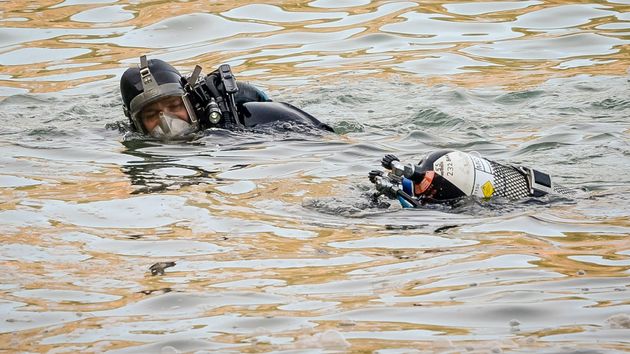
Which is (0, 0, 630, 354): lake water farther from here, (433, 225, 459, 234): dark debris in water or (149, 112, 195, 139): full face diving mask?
(149, 112, 195, 139): full face diving mask

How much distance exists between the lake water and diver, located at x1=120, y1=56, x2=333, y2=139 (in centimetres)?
19

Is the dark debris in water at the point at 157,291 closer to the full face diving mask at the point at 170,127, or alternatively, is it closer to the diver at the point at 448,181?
the diver at the point at 448,181

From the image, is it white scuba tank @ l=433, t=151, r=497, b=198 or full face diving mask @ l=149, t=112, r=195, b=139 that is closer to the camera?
white scuba tank @ l=433, t=151, r=497, b=198

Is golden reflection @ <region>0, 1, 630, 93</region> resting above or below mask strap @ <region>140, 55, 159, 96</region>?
below

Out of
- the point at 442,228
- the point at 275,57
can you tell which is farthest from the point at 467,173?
the point at 275,57

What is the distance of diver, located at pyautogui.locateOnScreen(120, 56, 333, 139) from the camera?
9555 mm

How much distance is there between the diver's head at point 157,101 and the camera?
375 inches

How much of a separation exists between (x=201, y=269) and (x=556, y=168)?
350 centimetres

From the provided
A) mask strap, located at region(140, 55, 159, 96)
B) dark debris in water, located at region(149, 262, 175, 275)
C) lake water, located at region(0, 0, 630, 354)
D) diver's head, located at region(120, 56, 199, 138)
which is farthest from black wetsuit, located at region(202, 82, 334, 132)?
dark debris in water, located at region(149, 262, 175, 275)

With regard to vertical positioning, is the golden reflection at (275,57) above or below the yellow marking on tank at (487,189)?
below

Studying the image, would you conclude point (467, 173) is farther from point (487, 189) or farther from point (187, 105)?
point (187, 105)

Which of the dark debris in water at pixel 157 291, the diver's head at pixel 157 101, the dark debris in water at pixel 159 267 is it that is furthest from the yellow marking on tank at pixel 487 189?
the diver's head at pixel 157 101

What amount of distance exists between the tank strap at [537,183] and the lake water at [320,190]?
21cm

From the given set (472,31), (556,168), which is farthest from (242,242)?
(472,31)
